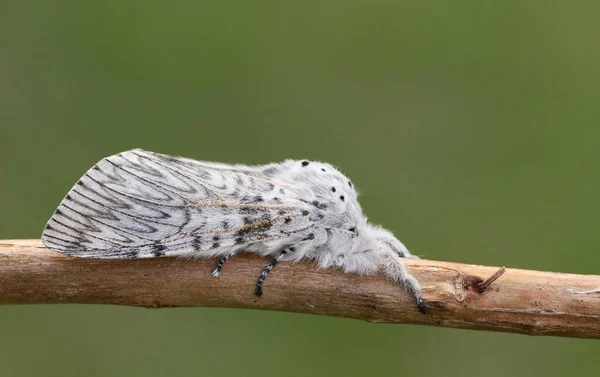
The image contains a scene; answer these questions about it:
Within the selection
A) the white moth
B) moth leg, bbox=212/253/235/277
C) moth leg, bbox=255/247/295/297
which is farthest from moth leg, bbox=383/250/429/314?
moth leg, bbox=212/253/235/277

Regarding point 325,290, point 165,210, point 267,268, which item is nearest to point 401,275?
point 325,290

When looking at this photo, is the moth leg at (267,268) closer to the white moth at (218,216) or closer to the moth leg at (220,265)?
the white moth at (218,216)

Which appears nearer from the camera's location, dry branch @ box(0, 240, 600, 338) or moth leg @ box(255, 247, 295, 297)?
dry branch @ box(0, 240, 600, 338)

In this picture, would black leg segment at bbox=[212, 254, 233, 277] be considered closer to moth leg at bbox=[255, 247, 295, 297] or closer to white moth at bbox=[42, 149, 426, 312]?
white moth at bbox=[42, 149, 426, 312]

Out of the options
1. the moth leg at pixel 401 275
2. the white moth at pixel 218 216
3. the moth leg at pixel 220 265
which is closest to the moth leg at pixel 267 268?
the white moth at pixel 218 216

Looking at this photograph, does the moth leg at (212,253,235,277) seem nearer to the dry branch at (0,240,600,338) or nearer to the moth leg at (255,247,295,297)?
the dry branch at (0,240,600,338)

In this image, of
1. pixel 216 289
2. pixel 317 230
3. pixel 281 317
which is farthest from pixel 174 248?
pixel 281 317

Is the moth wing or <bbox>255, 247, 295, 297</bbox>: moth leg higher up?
the moth wing

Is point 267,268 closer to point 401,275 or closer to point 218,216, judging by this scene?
point 218,216
